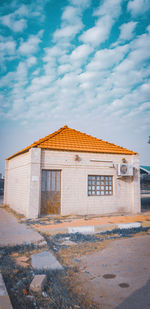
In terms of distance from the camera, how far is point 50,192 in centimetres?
1020

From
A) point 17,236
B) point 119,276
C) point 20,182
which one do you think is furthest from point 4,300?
point 20,182

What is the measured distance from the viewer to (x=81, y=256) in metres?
5.14

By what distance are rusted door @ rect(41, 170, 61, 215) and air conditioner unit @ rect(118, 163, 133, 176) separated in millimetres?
3376

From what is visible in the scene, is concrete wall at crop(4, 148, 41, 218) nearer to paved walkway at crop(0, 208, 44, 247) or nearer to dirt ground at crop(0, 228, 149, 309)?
paved walkway at crop(0, 208, 44, 247)

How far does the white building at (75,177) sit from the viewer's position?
392 inches

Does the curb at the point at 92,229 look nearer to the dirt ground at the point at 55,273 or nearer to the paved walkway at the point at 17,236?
the dirt ground at the point at 55,273

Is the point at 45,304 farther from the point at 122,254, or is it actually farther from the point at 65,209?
the point at 65,209

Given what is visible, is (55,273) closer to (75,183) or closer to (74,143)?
(75,183)

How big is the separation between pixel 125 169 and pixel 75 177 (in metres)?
2.90

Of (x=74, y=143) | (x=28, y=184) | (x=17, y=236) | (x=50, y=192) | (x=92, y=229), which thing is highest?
(x=74, y=143)

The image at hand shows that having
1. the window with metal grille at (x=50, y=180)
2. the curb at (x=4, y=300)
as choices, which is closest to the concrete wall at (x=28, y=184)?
the window with metal grille at (x=50, y=180)

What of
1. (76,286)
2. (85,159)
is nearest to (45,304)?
(76,286)

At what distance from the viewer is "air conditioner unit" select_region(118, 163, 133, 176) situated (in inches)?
442

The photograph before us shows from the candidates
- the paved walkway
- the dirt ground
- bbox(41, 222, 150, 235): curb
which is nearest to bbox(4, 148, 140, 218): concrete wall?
the paved walkway
